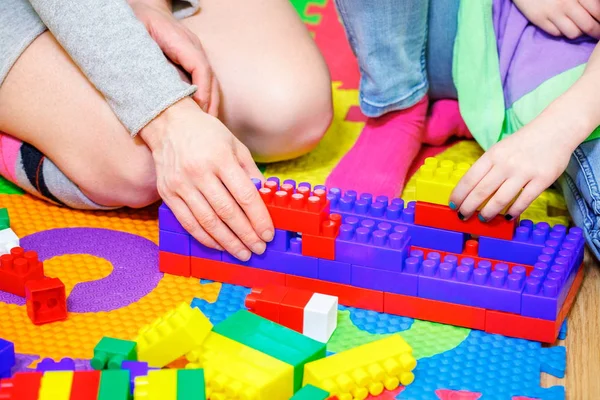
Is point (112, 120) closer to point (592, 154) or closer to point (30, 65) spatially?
point (30, 65)

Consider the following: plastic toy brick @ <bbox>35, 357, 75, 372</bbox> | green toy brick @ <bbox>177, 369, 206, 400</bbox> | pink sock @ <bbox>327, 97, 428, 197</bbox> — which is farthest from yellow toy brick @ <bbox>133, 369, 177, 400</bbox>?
pink sock @ <bbox>327, 97, 428, 197</bbox>

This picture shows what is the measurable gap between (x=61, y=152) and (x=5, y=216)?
120 mm

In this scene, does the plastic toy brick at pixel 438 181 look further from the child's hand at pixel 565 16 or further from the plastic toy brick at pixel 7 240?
the plastic toy brick at pixel 7 240

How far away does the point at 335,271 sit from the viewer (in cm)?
106

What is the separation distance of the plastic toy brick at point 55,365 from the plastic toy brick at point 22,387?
0.07 m

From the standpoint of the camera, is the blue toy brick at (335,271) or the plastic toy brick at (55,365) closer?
the plastic toy brick at (55,365)

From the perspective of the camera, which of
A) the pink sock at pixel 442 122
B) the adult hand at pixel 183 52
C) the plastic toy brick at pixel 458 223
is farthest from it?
the pink sock at pixel 442 122

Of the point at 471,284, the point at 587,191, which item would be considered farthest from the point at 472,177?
the point at 587,191

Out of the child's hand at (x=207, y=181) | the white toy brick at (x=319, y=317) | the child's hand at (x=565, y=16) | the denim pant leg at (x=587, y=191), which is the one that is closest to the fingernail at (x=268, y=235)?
the child's hand at (x=207, y=181)

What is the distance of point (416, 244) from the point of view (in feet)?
3.59

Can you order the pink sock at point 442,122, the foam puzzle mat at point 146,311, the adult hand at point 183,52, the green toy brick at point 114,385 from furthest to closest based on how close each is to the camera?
the pink sock at point 442,122 < the adult hand at point 183,52 < the foam puzzle mat at point 146,311 < the green toy brick at point 114,385

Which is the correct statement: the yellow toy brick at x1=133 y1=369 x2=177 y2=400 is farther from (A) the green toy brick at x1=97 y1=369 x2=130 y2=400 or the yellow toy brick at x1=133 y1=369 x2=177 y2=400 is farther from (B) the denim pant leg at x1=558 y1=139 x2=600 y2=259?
(B) the denim pant leg at x1=558 y1=139 x2=600 y2=259

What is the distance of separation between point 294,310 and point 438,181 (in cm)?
24

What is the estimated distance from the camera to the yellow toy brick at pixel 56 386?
83 cm
